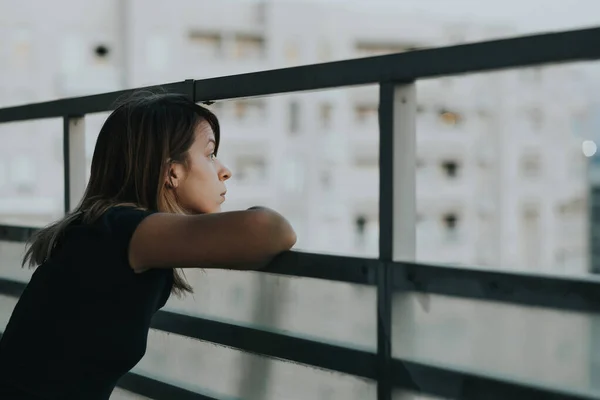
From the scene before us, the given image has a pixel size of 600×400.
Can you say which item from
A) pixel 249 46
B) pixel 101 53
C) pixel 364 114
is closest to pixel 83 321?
pixel 101 53

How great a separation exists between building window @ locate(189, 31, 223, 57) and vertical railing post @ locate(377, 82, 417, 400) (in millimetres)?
49560

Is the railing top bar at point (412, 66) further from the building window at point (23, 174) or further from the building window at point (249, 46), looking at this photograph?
the building window at point (249, 46)

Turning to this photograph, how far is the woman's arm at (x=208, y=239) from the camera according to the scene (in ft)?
5.66

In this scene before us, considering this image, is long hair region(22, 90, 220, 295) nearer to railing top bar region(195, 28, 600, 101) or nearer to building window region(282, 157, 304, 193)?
railing top bar region(195, 28, 600, 101)

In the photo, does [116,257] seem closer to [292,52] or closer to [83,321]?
[83,321]

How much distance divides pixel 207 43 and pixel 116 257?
164 ft

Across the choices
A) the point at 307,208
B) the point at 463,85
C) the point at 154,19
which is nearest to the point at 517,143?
the point at 463,85

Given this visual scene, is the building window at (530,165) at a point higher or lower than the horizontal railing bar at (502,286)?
higher

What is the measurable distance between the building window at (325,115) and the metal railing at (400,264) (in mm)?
52423

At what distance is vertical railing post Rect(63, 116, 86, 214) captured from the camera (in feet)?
8.53

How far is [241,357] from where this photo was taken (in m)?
2.06

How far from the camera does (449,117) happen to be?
58.8 m

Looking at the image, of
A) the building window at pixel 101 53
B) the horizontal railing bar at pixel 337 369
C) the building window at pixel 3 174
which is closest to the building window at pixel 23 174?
the building window at pixel 3 174

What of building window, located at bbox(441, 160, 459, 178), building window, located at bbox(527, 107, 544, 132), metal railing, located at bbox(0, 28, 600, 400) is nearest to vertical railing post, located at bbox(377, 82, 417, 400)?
metal railing, located at bbox(0, 28, 600, 400)
